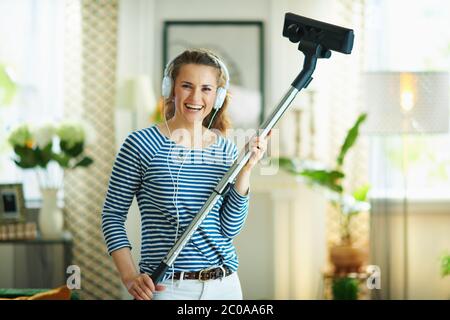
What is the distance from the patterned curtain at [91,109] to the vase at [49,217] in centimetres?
43

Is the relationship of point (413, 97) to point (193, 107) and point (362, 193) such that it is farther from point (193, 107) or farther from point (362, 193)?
point (193, 107)

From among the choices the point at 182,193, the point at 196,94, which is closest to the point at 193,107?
the point at 196,94

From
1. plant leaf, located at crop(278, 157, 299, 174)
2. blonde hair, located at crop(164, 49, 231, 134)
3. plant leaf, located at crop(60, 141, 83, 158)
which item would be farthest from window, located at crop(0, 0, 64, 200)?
blonde hair, located at crop(164, 49, 231, 134)

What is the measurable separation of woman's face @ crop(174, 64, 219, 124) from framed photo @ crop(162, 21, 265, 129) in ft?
9.58

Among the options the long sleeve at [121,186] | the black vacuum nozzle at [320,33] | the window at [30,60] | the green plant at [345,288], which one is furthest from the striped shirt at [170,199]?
the window at [30,60]

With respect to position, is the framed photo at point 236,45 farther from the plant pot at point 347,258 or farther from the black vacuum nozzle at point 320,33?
the black vacuum nozzle at point 320,33

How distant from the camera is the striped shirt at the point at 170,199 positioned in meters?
1.22

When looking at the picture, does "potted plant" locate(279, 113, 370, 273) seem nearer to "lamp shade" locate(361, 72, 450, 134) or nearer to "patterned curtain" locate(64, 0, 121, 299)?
"lamp shade" locate(361, 72, 450, 134)

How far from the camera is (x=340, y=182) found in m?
4.07

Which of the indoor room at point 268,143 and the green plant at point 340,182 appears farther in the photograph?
the indoor room at point 268,143

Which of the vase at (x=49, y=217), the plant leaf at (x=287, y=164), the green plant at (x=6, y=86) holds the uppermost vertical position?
the green plant at (x=6, y=86)

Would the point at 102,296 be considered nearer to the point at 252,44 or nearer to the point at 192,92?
the point at 252,44

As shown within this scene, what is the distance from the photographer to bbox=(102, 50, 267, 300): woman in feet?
4.01

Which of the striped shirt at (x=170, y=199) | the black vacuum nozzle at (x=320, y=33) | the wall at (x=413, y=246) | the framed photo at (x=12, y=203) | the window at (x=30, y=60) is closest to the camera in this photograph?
the black vacuum nozzle at (x=320, y=33)
